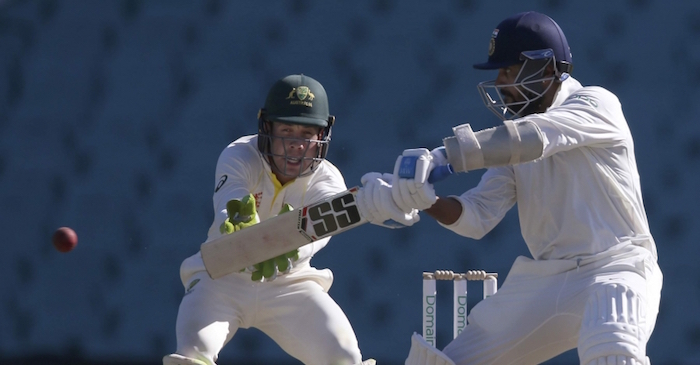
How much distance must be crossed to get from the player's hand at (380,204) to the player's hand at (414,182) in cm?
2

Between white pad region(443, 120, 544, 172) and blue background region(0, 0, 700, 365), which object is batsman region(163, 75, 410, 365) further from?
blue background region(0, 0, 700, 365)

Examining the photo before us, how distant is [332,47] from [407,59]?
34cm

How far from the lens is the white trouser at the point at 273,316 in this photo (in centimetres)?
324

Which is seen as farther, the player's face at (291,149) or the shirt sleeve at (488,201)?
the player's face at (291,149)

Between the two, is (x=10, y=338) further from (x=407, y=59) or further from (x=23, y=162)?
(x=407, y=59)

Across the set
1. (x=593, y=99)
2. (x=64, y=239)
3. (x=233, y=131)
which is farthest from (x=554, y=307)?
(x=64, y=239)

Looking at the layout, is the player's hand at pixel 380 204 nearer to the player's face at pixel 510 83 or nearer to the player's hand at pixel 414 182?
the player's hand at pixel 414 182

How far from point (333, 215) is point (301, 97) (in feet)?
3.04

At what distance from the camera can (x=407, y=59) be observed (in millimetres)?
4598

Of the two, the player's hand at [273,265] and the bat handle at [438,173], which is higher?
the bat handle at [438,173]

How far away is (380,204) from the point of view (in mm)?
2520

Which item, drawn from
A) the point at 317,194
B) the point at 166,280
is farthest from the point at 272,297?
the point at 166,280

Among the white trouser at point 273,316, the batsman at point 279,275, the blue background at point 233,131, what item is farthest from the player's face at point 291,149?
the blue background at point 233,131

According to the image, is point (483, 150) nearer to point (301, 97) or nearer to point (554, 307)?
point (554, 307)
